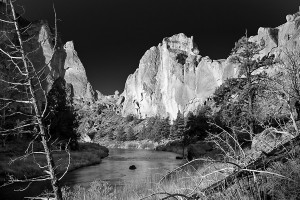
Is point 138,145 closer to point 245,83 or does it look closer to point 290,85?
point 245,83

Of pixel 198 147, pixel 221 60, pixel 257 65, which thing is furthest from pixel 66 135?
pixel 221 60

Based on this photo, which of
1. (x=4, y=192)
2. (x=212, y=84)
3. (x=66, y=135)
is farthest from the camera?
(x=212, y=84)

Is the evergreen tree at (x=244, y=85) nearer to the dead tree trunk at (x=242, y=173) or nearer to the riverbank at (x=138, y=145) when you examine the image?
the dead tree trunk at (x=242, y=173)

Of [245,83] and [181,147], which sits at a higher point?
[245,83]

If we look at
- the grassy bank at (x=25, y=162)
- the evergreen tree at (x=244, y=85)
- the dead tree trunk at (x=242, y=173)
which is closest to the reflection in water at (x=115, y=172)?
the grassy bank at (x=25, y=162)

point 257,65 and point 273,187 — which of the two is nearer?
point 273,187

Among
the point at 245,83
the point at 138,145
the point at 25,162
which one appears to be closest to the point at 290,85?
the point at 245,83

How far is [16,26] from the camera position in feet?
19.3

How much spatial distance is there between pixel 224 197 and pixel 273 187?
27.4 inches

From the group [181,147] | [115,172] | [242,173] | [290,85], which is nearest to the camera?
[242,173]

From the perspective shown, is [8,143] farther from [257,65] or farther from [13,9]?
[13,9]

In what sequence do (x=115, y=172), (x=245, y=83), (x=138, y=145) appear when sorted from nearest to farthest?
(x=245, y=83)
(x=115, y=172)
(x=138, y=145)

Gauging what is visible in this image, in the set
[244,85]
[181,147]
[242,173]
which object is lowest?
[181,147]

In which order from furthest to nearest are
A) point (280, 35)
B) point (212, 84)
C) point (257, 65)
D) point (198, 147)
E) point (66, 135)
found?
point (212, 84), point (280, 35), point (66, 135), point (198, 147), point (257, 65)
